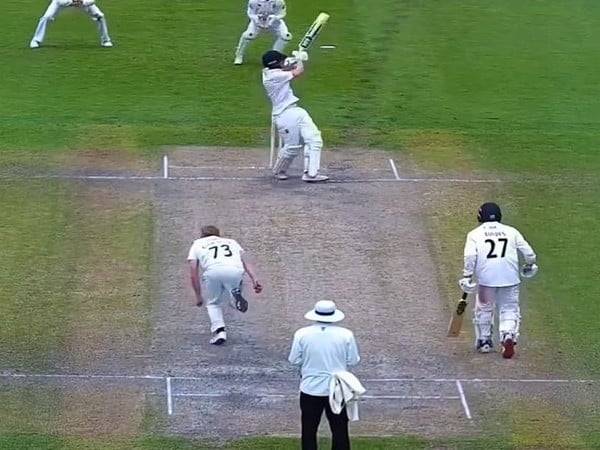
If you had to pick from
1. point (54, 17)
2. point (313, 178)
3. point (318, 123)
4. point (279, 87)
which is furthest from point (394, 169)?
point (54, 17)

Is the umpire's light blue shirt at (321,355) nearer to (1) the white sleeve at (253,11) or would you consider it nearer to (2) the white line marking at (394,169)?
(2) the white line marking at (394,169)

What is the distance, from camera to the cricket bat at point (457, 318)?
18.0 meters

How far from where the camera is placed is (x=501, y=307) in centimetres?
1770

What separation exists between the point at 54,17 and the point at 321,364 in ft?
65.7

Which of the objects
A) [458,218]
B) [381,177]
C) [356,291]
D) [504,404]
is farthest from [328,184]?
[504,404]

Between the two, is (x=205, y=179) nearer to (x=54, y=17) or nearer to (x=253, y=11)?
(x=253, y=11)

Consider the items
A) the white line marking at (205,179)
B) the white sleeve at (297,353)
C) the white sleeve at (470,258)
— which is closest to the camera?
the white sleeve at (297,353)

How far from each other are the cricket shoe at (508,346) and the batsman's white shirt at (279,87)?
7.30m

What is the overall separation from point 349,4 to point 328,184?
14745 millimetres

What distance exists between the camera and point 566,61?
32.8m

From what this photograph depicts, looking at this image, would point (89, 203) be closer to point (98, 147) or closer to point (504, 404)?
point (98, 147)

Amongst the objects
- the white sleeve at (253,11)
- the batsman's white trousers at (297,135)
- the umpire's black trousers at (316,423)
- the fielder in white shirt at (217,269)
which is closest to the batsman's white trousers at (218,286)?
the fielder in white shirt at (217,269)

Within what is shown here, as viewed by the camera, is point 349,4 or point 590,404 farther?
point 349,4

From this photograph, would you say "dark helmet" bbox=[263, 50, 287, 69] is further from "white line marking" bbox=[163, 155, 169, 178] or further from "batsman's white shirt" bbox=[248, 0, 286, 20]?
"batsman's white shirt" bbox=[248, 0, 286, 20]
